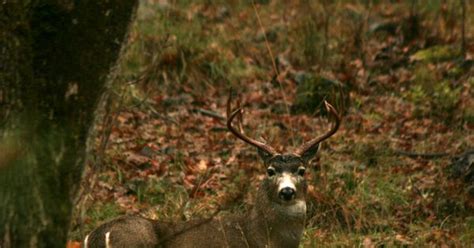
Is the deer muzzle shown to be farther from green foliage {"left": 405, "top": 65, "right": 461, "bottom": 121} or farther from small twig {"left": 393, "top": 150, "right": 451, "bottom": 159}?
green foliage {"left": 405, "top": 65, "right": 461, "bottom": 121}

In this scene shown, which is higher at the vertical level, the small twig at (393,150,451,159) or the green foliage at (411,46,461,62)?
the small twig at (393,150,451,159)

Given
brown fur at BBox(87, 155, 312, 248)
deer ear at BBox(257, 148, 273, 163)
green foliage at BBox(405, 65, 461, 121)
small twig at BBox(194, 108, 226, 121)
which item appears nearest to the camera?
brown fur at BBox(87, 155, 312, 248)

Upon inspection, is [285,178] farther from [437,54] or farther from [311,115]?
[437,54]

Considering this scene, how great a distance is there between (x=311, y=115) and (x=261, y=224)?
5456 millimetres

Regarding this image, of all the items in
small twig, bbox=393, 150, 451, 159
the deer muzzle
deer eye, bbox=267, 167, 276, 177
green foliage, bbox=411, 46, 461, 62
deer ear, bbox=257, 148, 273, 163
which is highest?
the deer muzzle

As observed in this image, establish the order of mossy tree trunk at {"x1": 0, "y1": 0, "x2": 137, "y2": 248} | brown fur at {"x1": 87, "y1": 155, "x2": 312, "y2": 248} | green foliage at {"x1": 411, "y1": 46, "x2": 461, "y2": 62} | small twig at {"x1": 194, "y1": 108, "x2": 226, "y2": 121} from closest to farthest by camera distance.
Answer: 1. mossy tree trunk at {"x1": 0, "y1": 0, "x2": 137, "y2": 248}
2. brown fur at {"x1": 87, "y1": 155, "x2": 312, "y2": 248}
3. small twig at {"x1": 194, "y1": 108, "x2": 226, "y2": 121}
4. green foliage at {"x1": 411, "y1": 46, "x2": 461, "y2": 62}

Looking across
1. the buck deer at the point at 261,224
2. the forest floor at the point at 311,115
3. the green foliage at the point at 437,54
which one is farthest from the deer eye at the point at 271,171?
the green foliage at the point at 437,54

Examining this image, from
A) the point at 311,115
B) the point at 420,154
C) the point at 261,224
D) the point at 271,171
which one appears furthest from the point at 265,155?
the point at 311,115

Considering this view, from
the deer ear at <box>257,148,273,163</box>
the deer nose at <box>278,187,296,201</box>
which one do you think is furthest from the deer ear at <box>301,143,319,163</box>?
the deer nose at <box>278,187,296,201</box>

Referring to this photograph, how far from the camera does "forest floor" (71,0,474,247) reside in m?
9.04

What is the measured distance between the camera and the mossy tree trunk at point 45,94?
4.15 m

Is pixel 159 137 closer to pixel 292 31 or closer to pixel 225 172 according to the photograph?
pixel 225 172

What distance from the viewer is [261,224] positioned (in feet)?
23.8

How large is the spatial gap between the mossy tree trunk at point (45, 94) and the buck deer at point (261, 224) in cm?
270
